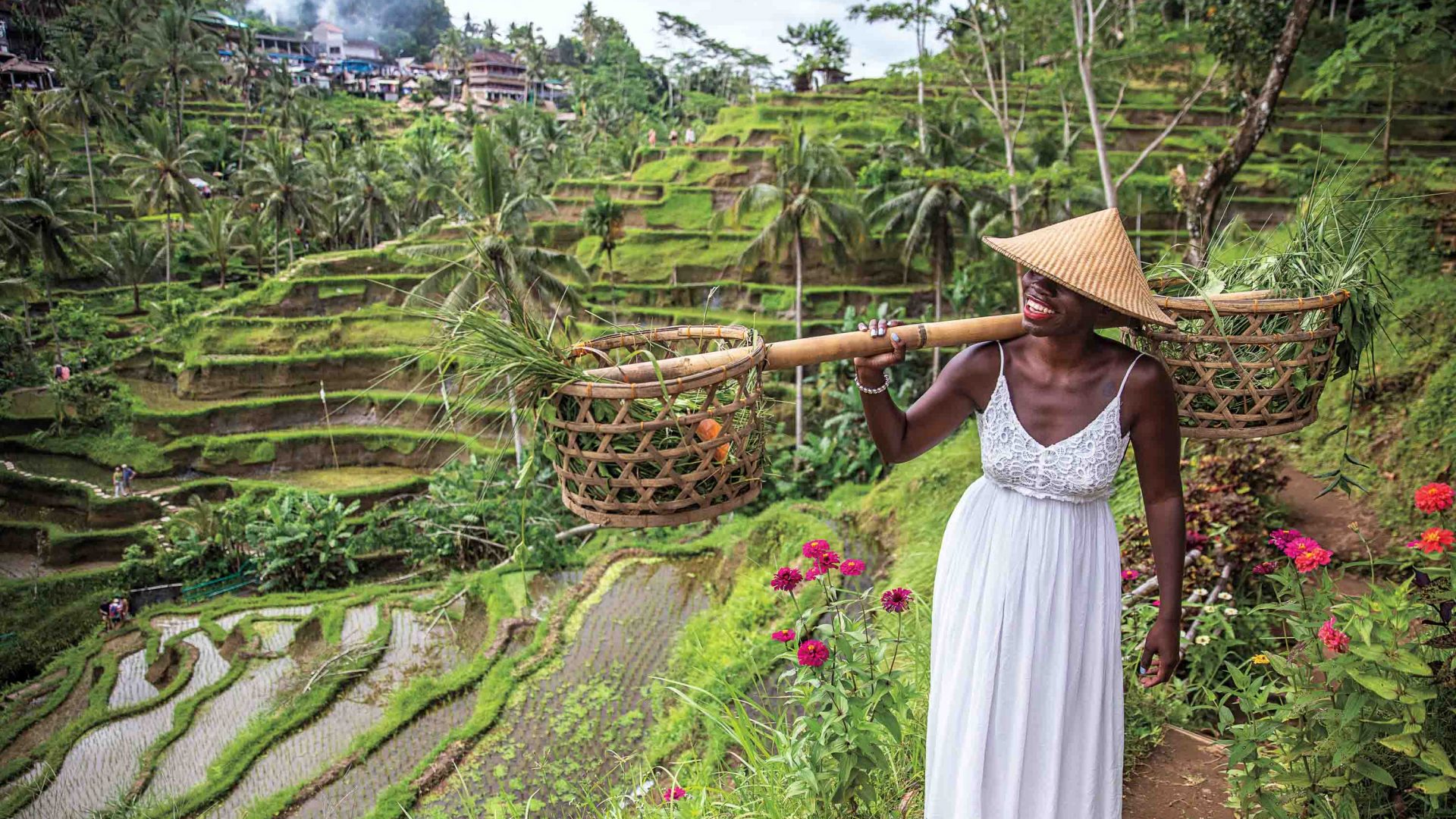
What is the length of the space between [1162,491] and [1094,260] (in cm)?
51

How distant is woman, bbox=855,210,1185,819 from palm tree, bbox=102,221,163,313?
26611mm

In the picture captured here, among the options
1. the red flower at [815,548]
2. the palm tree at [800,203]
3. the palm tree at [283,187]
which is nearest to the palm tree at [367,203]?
the palm tree at [283,187]

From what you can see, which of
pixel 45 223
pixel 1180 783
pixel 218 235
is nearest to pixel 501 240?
pixel 1180 783

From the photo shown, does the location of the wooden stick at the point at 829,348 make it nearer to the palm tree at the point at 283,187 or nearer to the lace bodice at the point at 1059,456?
the lace bodice at the point at 1059,456

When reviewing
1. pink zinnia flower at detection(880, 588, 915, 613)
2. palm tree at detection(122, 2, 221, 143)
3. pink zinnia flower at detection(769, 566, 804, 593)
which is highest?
palm tree at detection(122, 2, 221, 143)

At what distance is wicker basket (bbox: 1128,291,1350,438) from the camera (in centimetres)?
193

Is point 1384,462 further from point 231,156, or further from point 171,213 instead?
point 231,156

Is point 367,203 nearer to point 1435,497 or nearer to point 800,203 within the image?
point 800,203

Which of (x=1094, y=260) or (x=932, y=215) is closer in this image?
(x=1094, y=260)

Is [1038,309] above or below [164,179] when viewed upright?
below

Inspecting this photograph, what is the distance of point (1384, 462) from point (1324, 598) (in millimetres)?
3005

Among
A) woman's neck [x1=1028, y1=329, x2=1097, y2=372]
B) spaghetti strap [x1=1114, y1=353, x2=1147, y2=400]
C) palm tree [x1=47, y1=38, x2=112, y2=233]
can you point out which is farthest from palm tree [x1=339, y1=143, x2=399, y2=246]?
spaghetti strap [x1=1114, y1=353, x2=1147, y2=400]

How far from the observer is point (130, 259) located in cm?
2397

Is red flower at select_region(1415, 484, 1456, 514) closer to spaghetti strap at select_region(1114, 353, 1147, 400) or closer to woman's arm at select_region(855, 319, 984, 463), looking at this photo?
spaghetti strap at select_region(1114, 353, 1147, 400)
